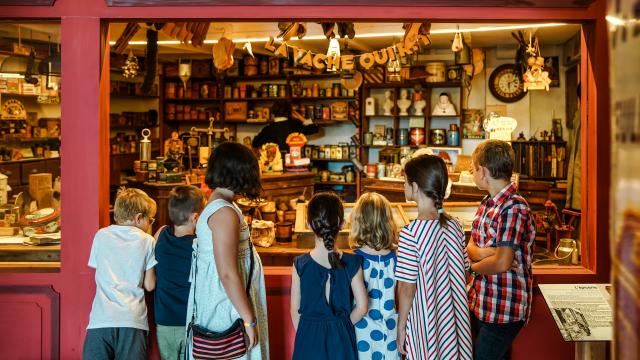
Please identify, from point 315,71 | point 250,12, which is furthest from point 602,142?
point 315,71

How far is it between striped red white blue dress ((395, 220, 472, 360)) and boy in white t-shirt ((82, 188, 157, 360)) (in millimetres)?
1259

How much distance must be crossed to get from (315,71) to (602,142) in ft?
23.2

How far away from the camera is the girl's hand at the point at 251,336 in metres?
2.67

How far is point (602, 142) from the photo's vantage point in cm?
342

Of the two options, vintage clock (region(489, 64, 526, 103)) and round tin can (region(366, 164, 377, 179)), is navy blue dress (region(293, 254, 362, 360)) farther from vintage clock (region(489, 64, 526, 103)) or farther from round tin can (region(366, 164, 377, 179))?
vintage clock (region(489, 64, 526, 103))

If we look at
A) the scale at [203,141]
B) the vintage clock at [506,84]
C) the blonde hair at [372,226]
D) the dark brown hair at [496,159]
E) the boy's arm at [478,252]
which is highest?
the vintage clock at [506,84]

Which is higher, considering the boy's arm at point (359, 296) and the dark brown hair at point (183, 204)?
the dark brown hair at point (183, 204)

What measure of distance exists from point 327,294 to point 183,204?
0.84 meters

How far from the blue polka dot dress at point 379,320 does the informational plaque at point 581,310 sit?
68cm

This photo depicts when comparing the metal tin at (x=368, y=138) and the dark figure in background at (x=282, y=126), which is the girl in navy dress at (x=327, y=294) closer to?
the dark figure in background at (x=282, y=126)

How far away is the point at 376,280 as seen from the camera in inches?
115

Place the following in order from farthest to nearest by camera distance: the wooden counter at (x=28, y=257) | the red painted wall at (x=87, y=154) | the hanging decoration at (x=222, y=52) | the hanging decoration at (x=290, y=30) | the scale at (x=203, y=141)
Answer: the scale at (x=203, y=141) < the hanging decoration at (x=222, y=52) < the hanging decoration at (x=290, y=30) < the wooden counter at (x=28, y=257) < the red painted wall at (x=87, y=154)

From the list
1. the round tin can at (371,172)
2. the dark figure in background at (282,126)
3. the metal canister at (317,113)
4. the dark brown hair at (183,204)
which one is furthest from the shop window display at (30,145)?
the round tin can at (371,172)

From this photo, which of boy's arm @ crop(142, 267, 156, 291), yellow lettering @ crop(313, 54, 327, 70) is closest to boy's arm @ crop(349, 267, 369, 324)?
boy's arm @ crop(142, 267, 156, 291)
